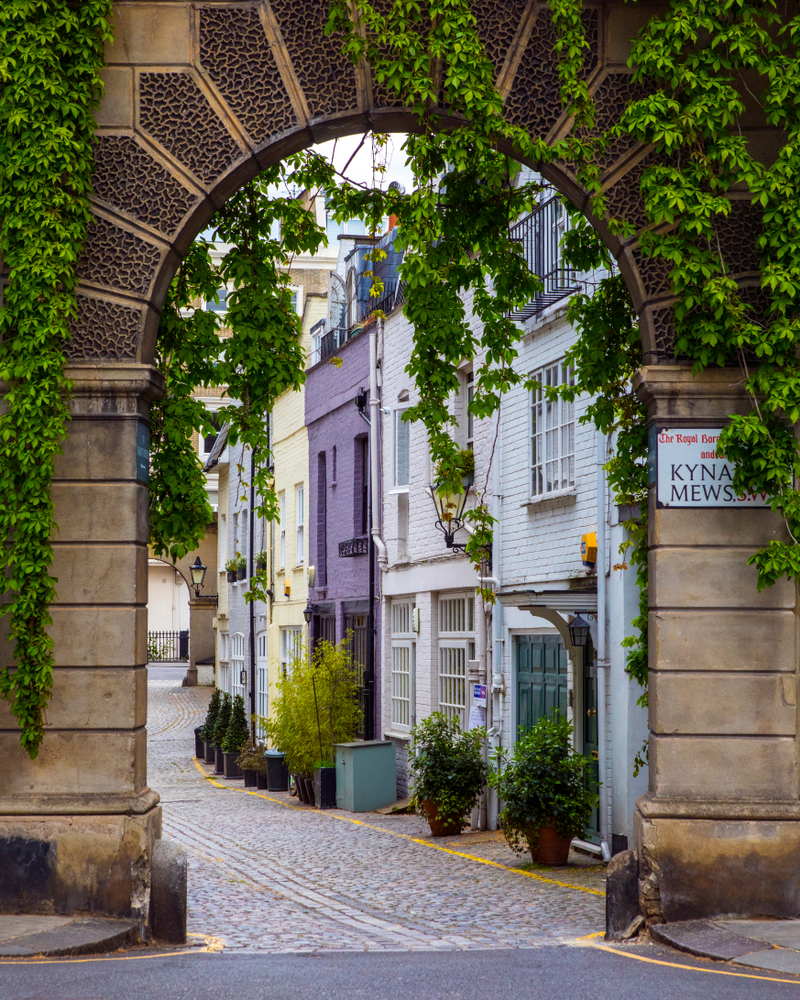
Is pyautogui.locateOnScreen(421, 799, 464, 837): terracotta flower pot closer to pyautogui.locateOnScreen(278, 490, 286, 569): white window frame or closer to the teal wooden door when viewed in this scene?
the teal wooden door

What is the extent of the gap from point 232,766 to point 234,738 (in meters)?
0.74

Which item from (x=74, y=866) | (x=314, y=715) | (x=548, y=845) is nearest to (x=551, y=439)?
(x=548, y=845)

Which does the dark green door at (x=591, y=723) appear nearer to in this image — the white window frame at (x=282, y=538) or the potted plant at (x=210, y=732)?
the white window frame at (x=282, y=538)

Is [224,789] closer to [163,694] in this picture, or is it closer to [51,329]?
[51,329]

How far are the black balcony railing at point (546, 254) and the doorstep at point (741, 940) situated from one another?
852 cm

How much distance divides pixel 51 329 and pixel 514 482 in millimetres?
9503

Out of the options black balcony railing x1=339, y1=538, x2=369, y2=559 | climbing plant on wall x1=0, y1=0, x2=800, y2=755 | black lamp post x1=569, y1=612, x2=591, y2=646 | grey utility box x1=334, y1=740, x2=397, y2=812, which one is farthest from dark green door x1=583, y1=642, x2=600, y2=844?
black balcony railing x1=339, y1=538, x2=369, y2=559

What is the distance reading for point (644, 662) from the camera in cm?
947

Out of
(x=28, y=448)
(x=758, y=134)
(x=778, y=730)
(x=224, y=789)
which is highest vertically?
(x=758, y=134)

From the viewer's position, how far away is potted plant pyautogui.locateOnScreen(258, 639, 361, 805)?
73.4 feet

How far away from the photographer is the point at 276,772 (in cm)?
2492

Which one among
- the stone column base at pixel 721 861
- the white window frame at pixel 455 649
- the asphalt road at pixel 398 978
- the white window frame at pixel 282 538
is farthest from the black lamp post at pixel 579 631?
the white window frame at pixel 282 538

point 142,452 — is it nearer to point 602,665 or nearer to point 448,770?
point 602,665

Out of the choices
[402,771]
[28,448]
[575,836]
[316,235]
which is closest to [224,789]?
[402,771]
